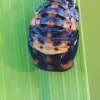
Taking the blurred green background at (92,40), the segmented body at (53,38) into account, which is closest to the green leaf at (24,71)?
the segmented body at (53,38)

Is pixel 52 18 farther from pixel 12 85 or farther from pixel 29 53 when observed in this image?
pixel 12 85

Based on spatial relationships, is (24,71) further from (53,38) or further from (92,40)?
(92,40)

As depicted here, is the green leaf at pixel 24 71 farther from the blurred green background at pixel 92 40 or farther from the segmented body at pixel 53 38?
the blurred green background at pixel 92 40

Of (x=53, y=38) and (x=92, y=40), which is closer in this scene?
(x=53, y=38)

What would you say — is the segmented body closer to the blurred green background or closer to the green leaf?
the green leaf

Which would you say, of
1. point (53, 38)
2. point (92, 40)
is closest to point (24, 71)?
point (53, 38)

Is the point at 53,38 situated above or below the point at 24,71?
above
